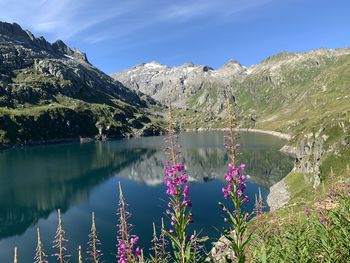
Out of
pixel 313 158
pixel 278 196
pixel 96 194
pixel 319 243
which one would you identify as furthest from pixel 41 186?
pixel 319 243

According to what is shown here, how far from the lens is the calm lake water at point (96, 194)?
267 ft

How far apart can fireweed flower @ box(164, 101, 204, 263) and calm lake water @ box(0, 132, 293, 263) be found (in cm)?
4901

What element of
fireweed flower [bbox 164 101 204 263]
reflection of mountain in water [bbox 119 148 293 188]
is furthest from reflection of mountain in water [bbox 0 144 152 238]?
fireweed flower [bbox 164 101 204 263]

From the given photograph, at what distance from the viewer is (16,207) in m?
110

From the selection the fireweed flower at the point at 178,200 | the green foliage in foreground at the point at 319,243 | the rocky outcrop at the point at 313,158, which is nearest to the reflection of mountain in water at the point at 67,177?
the rocky outcrop at the point at 313,158

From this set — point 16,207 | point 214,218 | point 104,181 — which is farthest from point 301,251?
point 104,181

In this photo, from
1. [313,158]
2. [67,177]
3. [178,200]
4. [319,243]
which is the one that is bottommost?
[67,177]

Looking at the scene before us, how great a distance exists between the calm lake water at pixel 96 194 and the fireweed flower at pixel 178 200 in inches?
1930

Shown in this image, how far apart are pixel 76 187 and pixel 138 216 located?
53349 millimetres

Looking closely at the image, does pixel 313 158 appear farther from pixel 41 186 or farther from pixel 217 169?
pixel 41 186

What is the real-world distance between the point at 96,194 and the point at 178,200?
400 feet

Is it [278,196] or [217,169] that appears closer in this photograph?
[278,196]

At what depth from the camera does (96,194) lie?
415 ft

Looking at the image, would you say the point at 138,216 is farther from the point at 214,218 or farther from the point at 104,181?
the point at 104,181
